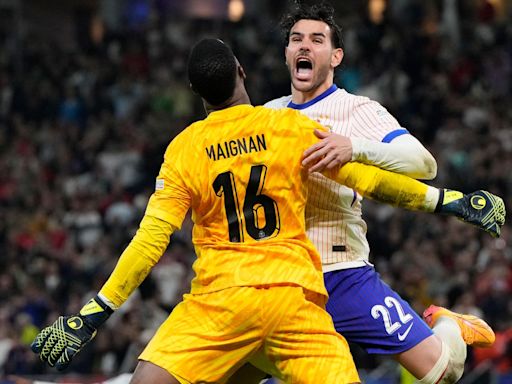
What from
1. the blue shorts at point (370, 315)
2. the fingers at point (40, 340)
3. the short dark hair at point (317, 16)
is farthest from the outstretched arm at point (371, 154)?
the fingers at point (40, 340)

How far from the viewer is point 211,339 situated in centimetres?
525

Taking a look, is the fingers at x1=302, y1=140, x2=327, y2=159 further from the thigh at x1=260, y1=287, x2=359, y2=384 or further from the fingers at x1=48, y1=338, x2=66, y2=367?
the fingers at x1=48, y1=338, x2=66, y2=367

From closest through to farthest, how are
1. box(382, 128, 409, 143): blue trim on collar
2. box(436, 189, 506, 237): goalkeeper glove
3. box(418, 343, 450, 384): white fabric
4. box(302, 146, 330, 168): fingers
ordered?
box(302, 146, 330, 168): fingers, box(436, 189, 506, 237): goalkeeper glove, box(382, 128, 409, 143): blue trim on collar, box(418, 343, 450, 384): white fabric

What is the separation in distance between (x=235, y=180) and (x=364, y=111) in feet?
3.17

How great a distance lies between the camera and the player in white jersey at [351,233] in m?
5.88

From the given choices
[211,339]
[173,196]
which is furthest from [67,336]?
[173,196]

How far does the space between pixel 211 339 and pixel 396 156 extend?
1145 millimetres

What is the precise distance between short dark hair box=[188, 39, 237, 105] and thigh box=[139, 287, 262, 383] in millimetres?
867

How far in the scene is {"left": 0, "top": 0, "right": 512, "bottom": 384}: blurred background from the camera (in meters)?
12.9

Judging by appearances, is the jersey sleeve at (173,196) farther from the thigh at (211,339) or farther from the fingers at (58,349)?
the fingers at (58,349)

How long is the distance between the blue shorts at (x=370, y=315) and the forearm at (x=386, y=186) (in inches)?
25.7

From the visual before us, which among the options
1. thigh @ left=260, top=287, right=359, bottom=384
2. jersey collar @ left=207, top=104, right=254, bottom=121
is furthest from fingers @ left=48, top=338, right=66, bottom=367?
jersey collar @ left=207, top=104, right=254, bottom=121

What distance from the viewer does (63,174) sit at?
1805 cm

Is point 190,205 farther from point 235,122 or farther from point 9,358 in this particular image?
point 9,358
